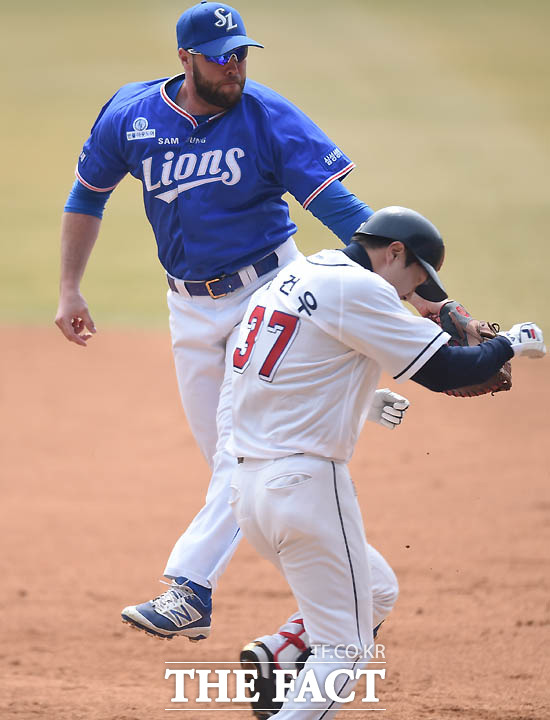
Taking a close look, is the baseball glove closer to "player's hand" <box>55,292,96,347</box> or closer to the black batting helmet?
the black batting helmet

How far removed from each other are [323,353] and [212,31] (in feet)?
4.39

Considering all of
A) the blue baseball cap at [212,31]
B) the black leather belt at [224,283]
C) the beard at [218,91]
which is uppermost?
the blue baseball cap at [212,31]

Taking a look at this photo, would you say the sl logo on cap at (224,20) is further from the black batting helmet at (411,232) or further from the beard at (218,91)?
the black batting helmet at (411,232)

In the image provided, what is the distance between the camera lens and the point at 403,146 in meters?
20.1

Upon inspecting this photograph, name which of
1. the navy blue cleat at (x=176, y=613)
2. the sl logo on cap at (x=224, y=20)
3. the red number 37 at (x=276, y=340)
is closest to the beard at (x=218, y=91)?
the sl logo on cap at (x=224, y=20)

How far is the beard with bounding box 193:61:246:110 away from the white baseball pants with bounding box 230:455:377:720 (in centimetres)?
134

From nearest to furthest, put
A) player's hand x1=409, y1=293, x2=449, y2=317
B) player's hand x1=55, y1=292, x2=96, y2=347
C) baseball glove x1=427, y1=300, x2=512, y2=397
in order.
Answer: baseball glove x1=427, y1=300, x2=512, y2=397, player's hand x1=409, y1=293, x2=449, y2=317, player's hand x1=55, y1=292, x2=96, y2=347

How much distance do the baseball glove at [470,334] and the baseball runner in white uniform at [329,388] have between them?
182 millimetres

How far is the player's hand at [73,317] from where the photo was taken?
423 centimetres

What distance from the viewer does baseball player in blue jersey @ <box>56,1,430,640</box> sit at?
3.72m

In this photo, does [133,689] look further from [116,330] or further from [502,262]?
[502,262]

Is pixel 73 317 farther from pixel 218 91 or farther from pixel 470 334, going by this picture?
pixel 470 334

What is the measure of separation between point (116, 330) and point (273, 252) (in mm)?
10042

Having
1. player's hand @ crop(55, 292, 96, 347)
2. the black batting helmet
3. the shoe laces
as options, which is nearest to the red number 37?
the black batting helmet
